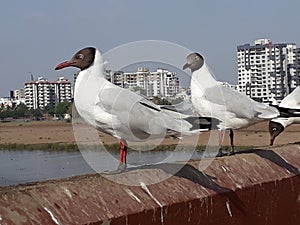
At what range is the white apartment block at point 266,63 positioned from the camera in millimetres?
95438

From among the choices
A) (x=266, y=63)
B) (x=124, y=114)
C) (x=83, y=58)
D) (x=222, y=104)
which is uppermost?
(x=83, y=58)

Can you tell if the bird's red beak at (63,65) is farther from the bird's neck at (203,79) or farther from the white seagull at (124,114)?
the bird's neck at (203,79)

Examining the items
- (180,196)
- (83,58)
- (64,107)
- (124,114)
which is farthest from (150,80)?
(64,107)

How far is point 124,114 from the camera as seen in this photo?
4.79 meters

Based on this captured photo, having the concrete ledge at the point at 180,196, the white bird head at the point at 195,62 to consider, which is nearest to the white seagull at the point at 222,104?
the white bird head at the point at 195,62

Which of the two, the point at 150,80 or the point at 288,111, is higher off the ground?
the point at 150,80

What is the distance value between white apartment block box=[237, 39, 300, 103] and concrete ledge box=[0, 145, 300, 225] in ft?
287

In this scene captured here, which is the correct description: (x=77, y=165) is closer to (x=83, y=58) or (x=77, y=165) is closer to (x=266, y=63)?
(x=83, y=58)

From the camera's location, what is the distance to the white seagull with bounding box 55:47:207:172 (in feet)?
15.6

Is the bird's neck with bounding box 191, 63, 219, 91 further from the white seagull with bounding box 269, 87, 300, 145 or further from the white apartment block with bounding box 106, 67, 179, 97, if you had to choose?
the white seagull with bounding box 269, 87, 300, 145

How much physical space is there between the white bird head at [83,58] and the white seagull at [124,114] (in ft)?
0.99

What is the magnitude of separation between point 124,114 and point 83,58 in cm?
77

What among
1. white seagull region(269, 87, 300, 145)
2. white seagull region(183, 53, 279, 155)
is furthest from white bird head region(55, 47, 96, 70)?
white seagull region(269, 87, 300, 145)

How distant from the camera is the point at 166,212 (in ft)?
10.4
